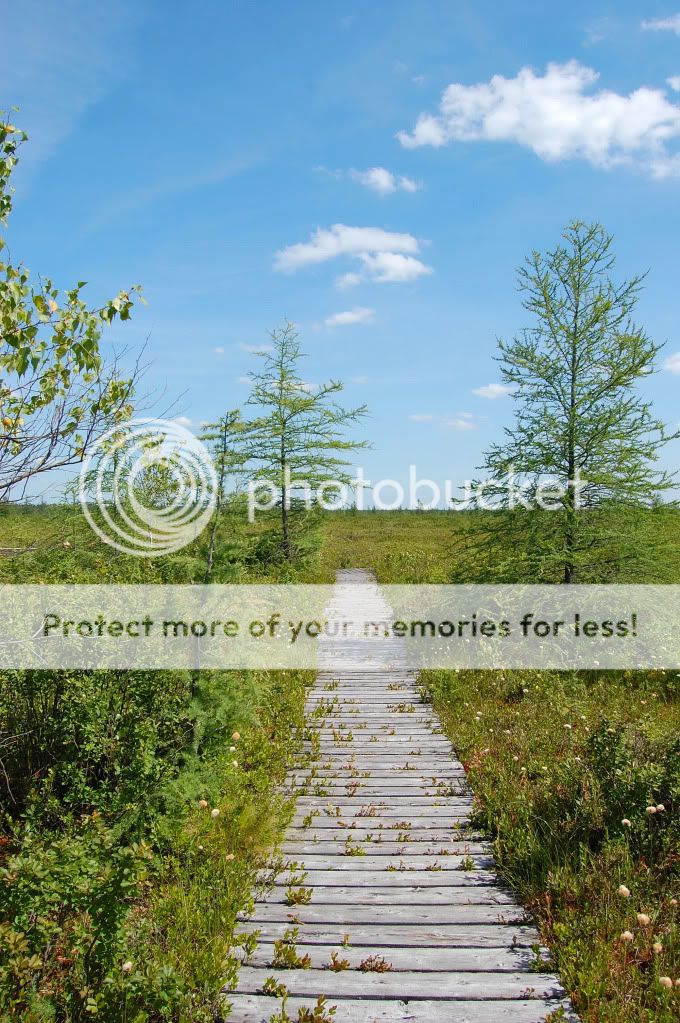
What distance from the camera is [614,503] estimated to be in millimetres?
10773

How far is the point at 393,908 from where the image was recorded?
4.52 m

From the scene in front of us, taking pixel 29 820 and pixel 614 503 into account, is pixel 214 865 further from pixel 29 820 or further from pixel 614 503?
pixel 614 503

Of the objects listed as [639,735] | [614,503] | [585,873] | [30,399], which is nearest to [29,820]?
[30,399]

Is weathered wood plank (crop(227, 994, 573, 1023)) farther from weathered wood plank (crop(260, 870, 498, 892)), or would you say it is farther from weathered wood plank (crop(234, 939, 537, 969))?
weathered wood plank (crop(260, 870, 498, 892))

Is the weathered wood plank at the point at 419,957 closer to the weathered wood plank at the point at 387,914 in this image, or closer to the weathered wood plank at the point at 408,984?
the weathered wood plank at the point at 408,984

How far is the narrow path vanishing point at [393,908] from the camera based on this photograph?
3.67m

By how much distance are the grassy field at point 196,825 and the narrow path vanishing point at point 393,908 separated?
201mm

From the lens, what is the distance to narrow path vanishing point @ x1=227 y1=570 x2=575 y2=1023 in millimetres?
3668

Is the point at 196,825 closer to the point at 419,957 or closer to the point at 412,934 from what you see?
the point at 412,934

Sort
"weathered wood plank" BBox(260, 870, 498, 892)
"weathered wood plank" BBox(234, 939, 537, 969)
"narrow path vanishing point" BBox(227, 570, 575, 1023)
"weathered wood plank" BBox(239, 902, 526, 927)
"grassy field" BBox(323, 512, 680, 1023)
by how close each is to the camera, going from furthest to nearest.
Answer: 1. "weathered wood plank" BBox(260, 870, 498, 892)
2. "weathered wood plank" BBox(239, 902, 526, 927)
3. "weathered wood plank" BBox(234, 939, 537, 969)
4. "grassy field" BBox(323, 512, 680, 1023)
5. "narrow path vanishing point" BBox(227, 570, 575, 1023)

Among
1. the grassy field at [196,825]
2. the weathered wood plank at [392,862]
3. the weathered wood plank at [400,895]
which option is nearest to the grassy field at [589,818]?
the grassy field at [196,825]

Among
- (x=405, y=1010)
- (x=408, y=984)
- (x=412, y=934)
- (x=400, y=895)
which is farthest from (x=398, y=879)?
(x=405, y=1010)

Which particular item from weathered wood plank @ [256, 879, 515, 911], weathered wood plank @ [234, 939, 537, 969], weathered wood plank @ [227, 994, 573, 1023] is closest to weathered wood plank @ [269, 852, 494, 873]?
weathered wood plank @ [256, 879, 515, 911]

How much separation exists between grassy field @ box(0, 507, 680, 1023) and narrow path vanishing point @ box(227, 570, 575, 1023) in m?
0.20
